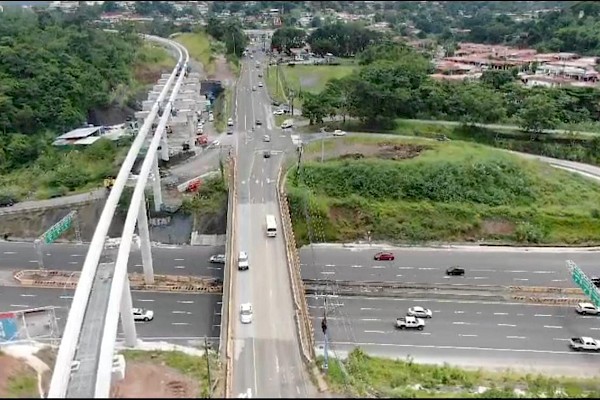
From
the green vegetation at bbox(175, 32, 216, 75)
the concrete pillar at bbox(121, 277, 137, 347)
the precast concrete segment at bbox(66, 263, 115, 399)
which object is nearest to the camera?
the precast concrete segment at bbox(66, 263, 115, 399)

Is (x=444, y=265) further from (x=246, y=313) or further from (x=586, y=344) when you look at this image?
(x=246, y=313)

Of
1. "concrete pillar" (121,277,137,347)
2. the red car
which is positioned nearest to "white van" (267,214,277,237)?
the red car

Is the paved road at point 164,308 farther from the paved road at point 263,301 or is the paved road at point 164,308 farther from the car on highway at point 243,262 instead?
the paved road at point 263,301

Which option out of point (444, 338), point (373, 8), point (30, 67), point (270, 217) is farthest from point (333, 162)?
point (373, 8)

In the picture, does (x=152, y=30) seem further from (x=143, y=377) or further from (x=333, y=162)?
(x=143, y=377)

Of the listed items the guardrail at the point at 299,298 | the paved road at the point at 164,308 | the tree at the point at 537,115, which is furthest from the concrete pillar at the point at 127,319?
the tree at the point at 537,115

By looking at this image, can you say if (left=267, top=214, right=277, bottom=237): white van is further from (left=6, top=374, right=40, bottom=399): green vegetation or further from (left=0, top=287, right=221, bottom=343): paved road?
(left=6, top=374, right=40, bottom=399): green vegetation

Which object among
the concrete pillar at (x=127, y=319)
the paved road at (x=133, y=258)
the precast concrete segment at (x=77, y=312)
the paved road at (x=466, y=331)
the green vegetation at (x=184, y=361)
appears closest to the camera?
the precast concrete segment at (x=77, y=312)
